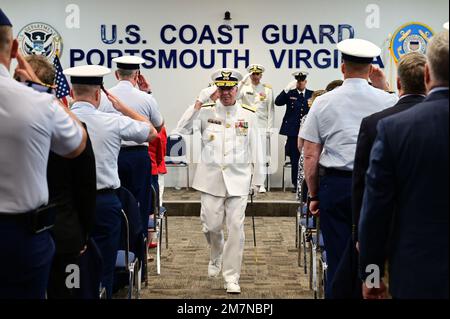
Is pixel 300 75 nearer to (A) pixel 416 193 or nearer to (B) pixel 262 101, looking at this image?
(B) pixel 262 101

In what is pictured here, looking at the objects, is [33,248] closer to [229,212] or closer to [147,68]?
[229,212]

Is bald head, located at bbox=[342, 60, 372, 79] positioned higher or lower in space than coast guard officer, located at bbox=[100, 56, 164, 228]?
higher

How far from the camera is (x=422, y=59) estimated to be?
3.02 metres

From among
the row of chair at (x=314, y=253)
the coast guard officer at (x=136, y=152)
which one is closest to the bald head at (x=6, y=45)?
the row of chair at (x=314, y=253)

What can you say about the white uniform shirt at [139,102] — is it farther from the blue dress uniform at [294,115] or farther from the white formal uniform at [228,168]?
the blue dress uniform at [294,115]

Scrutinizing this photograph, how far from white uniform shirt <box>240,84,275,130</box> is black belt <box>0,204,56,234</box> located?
856 centimetres

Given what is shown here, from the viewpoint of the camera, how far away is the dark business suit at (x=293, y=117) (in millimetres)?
10602

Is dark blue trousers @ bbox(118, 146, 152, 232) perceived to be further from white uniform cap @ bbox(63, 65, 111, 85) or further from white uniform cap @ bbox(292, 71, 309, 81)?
white uniform cap @ bbox(292, 71, 309, 81)

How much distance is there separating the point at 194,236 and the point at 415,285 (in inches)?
240

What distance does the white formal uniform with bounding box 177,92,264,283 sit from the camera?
5473 millimetres

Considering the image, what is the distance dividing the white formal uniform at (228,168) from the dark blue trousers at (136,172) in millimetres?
469

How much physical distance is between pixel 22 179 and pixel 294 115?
853 cm

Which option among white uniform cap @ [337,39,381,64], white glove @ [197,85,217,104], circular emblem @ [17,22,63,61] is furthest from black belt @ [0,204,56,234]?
circular emblem @ [17,22,63,61]
